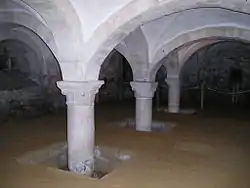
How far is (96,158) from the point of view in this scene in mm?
6758

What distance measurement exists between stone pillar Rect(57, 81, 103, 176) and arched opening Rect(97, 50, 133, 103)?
30.0 feet

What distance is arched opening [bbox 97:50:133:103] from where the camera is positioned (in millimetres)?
15591

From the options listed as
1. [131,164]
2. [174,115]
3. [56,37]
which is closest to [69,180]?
[131,164]

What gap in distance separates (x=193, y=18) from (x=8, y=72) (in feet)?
22.6

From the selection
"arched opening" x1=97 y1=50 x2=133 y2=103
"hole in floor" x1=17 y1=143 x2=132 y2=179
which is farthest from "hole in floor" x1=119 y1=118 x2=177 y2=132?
"arched opening" x1=97 y1=50 x2=133 y2=103

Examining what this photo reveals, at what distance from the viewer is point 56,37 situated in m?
5.73

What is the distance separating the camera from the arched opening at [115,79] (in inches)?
614

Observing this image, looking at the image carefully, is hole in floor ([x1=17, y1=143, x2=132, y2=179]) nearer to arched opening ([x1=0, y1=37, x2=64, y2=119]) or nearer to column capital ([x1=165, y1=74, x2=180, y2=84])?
column capital ([x1=165, y1=74, x2=180, y2=84])

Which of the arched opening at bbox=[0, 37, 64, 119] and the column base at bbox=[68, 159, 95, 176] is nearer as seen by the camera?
the column base at bbox=[68, 159, 95, 176]

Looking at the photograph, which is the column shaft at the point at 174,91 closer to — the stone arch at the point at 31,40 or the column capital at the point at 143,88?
the column capital at the point at 143,88

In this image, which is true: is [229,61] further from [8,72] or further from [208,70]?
[8,72]

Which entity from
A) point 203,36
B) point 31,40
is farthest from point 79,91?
point 31,40

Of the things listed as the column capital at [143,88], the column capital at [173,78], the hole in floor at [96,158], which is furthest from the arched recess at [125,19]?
the column capital at [173,78]

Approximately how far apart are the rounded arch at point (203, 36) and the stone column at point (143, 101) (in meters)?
0.32
